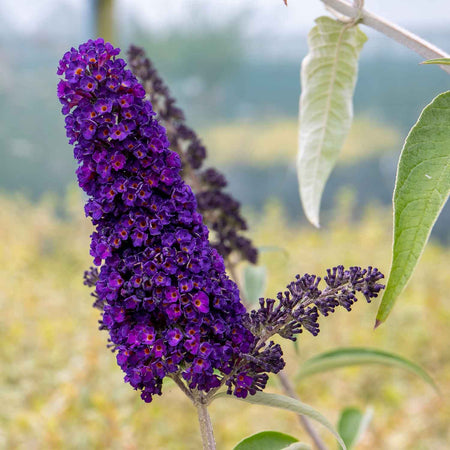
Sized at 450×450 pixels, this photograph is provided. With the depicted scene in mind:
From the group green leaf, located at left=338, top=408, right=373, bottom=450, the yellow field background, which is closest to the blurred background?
the yellow field background

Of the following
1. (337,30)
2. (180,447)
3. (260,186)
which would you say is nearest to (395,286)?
(337,30)

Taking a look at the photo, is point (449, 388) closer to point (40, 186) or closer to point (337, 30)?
point (337, 30)

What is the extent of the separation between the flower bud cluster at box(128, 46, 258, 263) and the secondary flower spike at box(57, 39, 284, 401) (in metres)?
0.29

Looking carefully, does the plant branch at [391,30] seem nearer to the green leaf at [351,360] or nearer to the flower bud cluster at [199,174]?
the flower bud cluster at [199,174]

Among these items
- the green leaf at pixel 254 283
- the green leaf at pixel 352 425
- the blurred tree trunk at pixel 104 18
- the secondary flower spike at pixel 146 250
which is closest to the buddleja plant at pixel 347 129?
the secondary flower spike at pixel 146 250

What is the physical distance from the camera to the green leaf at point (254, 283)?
0.98 meters

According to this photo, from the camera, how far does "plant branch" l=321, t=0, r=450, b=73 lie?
618 mm

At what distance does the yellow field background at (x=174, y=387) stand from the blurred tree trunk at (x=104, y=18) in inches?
38.6

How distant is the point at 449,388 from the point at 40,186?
116 inches

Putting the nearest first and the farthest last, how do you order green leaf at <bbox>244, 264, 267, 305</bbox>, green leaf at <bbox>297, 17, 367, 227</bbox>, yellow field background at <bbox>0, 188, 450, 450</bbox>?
green leaf at <bbox>297, 17, 367, 227</bbox>
green leaf at <bbox>244, 264, 267, 305</bbox>
yellow field background at <bbox>0, 188, 450, 450</bbox>

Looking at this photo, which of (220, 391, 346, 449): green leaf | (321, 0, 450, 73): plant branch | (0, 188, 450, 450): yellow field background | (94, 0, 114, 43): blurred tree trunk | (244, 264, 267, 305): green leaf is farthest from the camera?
(94, 0, 114, 43): blurred tree trunk

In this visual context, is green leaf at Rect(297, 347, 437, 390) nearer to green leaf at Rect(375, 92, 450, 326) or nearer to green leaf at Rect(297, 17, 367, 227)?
green leaf at Rect(297, 17, 367, 227)

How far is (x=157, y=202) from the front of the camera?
491mm

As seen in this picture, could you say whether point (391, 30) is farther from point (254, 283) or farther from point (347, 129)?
point (254, 283)
